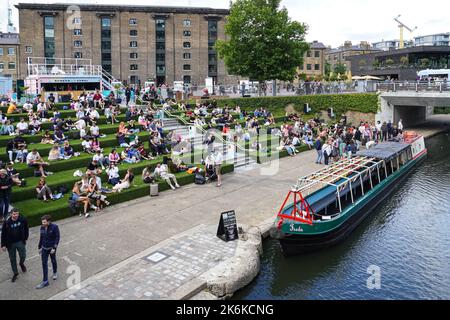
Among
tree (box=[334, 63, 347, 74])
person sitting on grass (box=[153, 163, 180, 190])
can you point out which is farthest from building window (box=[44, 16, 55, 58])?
tree (box=[334, 63, 347, 74])

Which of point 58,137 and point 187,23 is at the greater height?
point 187,23

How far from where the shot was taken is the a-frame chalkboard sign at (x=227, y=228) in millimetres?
13742

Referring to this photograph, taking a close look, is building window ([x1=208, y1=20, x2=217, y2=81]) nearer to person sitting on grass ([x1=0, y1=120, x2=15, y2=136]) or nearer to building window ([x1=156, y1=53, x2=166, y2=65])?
building window ([x1=156, y1=53, x2=166, y2=65])

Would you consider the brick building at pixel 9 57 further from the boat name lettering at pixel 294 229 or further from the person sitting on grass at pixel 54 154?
the boat name lettering at pixel 294 229

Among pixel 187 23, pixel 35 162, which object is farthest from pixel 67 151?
pixel 187 23

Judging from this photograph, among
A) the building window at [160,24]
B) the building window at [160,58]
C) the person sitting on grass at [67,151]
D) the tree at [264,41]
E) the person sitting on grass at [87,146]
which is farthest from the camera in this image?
the building window at [160,58]

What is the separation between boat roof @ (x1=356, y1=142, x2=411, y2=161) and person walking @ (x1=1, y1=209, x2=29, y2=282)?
54.1 feet

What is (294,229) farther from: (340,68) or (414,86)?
(340,68)

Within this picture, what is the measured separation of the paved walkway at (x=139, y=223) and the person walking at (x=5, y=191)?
1.13m

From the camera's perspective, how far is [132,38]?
68.4 metres

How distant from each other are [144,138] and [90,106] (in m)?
6.22

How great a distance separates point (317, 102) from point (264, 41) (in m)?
8.23

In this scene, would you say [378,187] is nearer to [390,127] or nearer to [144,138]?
[144,138]

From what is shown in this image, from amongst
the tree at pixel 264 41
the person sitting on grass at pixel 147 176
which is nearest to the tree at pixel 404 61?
the tree at pixel 264 41
